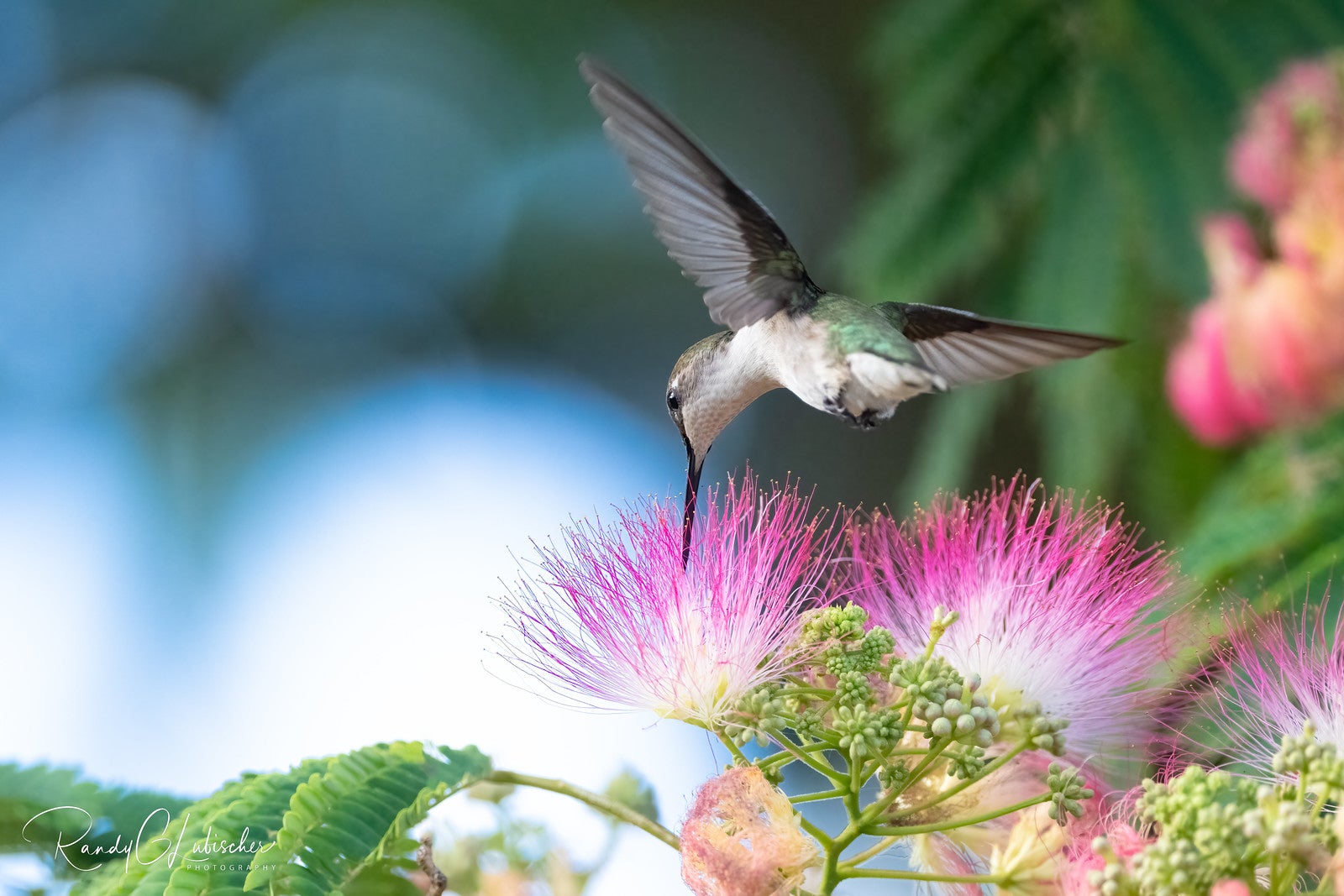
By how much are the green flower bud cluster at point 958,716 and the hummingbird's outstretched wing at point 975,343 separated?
64 cm

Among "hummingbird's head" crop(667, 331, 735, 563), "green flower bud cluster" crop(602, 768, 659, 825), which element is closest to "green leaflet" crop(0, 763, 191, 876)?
"green flower bud cluster" crop(602, 768, 659, 825)

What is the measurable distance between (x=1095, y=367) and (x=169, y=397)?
494 centimetres

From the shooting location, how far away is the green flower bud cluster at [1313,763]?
133cm

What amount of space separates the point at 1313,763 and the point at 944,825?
1.25 feet

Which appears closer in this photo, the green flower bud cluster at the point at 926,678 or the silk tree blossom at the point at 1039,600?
the green flower bud cluster at the point at 926,678

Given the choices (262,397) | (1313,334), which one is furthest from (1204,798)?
(262,397)

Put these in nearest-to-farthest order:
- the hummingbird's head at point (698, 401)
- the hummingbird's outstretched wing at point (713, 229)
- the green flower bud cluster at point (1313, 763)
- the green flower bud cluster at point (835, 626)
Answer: the green flower bud cluster at point (1313, 763) → the green flower bud cluster at point (835, 626) → the hummingbird's outstretched wing at point (713, 229) → the hummingbird's head at point (698, 401)

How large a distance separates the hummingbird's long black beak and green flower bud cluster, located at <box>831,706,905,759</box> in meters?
0.31

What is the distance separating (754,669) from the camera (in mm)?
1601

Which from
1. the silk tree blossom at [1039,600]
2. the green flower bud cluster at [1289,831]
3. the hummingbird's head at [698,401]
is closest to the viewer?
the green flower bud cluster at [1289,831]

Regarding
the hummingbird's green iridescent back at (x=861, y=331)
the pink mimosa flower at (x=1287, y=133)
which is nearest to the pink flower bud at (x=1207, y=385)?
the pink mimosa flower at (x=1287, y=133)

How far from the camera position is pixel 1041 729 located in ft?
4.96

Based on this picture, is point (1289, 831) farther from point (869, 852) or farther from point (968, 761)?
point (869, 852)

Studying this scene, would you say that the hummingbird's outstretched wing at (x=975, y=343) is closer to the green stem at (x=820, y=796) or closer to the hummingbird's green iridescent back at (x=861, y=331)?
the hummingbird's green iridescent back at (x=861, y=331)
